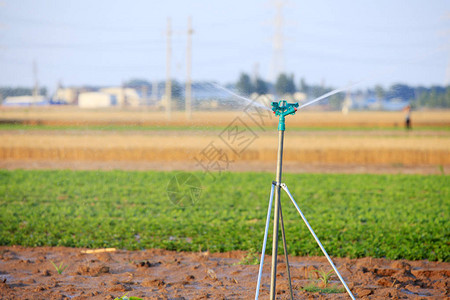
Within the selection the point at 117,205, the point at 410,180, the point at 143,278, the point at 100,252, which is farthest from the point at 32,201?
the point at 410,180

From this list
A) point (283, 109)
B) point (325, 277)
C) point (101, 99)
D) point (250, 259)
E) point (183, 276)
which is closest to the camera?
point (283, 109)

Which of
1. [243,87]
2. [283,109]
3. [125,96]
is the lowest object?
[283,109]

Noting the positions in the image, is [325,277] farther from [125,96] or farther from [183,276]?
[125,96]

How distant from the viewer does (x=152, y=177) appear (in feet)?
45.0

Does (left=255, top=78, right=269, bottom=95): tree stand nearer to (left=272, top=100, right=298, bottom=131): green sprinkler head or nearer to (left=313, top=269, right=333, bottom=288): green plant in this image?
(left=313, top=269, right=333, bottom=288): green plant

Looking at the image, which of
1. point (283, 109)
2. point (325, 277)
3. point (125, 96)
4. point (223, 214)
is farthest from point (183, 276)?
point (125, 96)

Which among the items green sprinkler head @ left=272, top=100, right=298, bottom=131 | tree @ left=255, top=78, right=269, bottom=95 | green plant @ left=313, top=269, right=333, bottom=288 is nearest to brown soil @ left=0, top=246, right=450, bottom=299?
green plant @ left=313, top=269, right=333, bottom=288

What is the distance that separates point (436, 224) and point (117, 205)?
5.92 metres

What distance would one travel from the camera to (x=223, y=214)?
9.03 meters

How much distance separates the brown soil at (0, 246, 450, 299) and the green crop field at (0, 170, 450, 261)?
17.5 inches

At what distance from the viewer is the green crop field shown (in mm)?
7156

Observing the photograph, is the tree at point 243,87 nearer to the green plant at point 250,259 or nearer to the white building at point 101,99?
the green plant at point 250,259

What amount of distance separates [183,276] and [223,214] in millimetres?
3344

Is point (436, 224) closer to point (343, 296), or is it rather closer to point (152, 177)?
point (343, 296)
